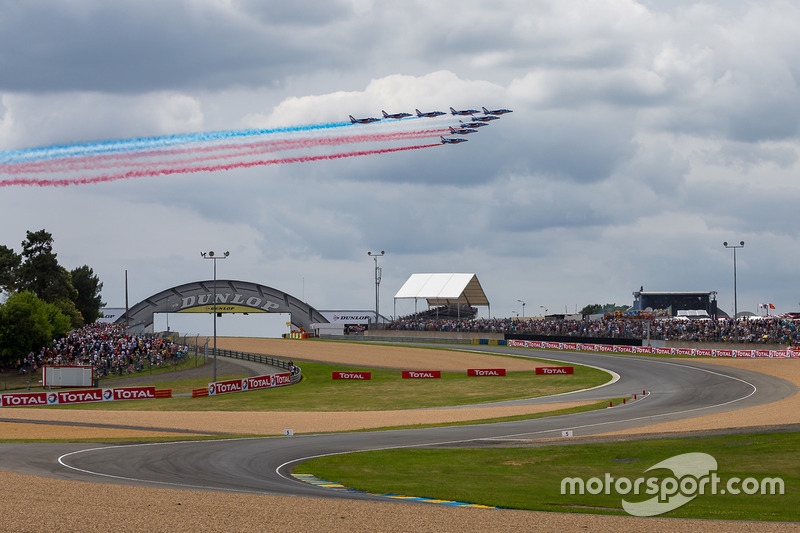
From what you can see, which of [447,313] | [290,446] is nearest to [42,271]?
[447,313]

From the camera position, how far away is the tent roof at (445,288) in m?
132

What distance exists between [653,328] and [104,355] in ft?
207

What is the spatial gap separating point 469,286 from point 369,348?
121 ft

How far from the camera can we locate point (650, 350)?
3661 inches

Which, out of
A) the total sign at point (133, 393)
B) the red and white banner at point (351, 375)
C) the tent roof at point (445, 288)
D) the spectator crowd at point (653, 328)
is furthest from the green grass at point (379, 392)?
the tent roof at point (445, 288)

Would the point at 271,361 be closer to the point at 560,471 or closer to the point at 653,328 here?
the point at 653,328

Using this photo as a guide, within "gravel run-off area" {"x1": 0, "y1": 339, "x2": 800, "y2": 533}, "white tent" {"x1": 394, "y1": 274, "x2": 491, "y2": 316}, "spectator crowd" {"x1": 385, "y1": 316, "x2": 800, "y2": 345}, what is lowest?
"gravel run-off area" {"x1": 0, "y1": 339, "x2": 800, "y2": 533}

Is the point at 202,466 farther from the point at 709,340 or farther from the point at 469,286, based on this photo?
the point at 469,286

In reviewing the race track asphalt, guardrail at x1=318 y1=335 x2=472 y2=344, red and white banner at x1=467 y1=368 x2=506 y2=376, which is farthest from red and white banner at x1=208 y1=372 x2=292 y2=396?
guardrail at x1=318 y1=335 x2=472 y2=344

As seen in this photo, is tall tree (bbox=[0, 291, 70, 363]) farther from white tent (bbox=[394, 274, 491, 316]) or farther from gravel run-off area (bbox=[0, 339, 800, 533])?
white tent (bbox=[394, 274, 491, 316])

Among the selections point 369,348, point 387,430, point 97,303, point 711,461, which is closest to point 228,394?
point 387,430

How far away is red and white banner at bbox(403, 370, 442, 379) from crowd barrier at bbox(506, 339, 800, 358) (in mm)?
27464

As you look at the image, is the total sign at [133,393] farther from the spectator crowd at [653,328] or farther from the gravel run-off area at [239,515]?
the spectator crowd at [653,328]

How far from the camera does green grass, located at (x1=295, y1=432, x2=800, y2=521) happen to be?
22.5 metres
